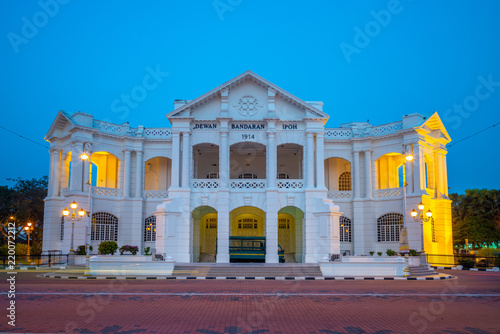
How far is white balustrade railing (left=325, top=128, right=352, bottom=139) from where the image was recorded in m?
41.0

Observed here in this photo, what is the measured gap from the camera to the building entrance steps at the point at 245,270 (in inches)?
1052

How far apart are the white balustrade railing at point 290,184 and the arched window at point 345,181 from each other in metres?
8.25

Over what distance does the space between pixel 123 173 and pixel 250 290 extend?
24039 millimetres

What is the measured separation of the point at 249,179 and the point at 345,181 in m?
11.2

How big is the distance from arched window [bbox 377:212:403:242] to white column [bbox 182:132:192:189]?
51.1 feet

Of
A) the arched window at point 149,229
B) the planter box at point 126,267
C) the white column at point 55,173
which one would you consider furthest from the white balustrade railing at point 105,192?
the planter box at point 126,267

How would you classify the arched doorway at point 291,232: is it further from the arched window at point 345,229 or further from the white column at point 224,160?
the white column at point 224,160

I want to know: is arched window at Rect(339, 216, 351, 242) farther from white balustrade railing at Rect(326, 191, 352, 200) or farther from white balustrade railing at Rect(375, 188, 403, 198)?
white balustrade railing at Rect(375, 188, 403, 198)

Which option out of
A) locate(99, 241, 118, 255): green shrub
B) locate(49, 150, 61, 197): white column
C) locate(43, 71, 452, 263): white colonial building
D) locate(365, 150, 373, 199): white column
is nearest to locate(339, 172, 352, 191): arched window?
locate(43, 71, 452, 263): white colonial building

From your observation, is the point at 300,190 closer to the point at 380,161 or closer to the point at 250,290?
the point at 380,161

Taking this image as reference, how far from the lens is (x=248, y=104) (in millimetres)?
35656

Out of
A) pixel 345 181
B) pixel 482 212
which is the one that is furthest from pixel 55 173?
pixel 482 212

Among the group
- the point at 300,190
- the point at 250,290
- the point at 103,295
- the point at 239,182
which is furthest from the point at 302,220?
the point at 103,295

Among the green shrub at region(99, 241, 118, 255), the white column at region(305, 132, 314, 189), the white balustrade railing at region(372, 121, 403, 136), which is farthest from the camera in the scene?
the white balustrade railing at region(372, 121, 403, 136)
